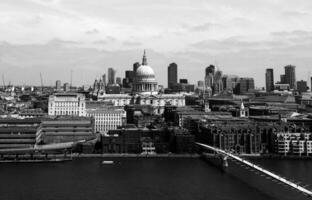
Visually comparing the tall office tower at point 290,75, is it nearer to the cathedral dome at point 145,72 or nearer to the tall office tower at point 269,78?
the tall office tower at point 269,78

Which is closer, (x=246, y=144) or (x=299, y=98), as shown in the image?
(x=246, y=144)

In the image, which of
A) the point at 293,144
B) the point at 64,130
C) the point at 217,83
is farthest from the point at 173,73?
the point at 293,144

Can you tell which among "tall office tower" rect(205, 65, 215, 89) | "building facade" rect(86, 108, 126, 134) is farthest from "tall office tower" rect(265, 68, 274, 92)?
"building facade" rect(86, 108, 126, 134)

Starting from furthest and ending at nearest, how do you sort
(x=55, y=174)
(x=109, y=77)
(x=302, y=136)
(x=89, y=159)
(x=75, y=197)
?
(x=109, y=77)
(x=302, y=136)
(x=89, y=159)
(x=55, y=174)
(x=75, y=197)

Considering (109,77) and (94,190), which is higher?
(109,77)

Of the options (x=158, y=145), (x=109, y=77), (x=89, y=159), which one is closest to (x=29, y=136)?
(x=89, y=159)

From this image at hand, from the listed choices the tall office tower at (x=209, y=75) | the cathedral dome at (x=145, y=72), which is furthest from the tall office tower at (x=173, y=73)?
the cathedral dome at (x=145, y=72)

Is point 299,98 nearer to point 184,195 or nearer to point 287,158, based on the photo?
point 287,158

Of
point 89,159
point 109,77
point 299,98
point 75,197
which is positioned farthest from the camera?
point 109,77
